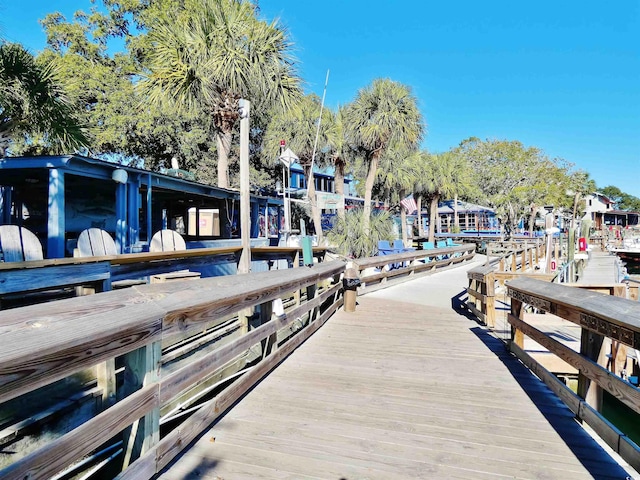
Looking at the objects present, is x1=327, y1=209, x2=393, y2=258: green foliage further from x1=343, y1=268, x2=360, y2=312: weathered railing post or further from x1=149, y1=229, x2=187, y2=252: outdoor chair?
x1=149, y1=229, x2=187, y2=252: outdoor chair

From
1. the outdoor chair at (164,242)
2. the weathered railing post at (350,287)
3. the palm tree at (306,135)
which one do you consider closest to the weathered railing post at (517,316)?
the weathered railing post at (350,287)

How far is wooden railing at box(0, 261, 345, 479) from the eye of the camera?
141 cm

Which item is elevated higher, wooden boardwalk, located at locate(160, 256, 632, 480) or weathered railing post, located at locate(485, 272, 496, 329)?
weathered railing post, located at locate(485, 272, 496, 329)

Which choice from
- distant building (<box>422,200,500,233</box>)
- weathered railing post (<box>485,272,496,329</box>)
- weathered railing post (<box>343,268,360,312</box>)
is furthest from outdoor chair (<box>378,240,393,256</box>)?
distant building (<box>422,200,500,233</box>)

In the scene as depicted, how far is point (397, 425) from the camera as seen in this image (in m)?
2.86

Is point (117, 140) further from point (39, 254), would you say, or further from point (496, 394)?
point (496, 394)

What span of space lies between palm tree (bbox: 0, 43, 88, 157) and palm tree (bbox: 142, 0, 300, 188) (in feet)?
7.93

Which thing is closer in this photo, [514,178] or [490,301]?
[490,301]

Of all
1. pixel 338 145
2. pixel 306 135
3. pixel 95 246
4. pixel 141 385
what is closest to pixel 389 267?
pixel 338 145

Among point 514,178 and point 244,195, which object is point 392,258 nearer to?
point 244,195

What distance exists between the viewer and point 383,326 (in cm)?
618

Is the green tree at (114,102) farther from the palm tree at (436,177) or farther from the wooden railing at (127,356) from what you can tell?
the wooden railing at (127,356)

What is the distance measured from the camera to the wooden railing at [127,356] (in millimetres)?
1414

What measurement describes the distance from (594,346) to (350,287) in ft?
15.8
